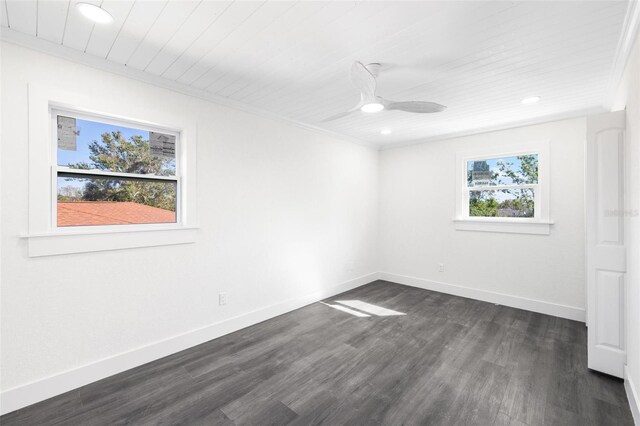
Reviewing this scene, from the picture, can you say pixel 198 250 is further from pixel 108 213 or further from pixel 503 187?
pixel 503 187

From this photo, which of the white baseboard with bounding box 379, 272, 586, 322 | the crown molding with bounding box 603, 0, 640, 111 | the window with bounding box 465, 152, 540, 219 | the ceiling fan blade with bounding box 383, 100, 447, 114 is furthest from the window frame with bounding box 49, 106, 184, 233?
the window with bounding box 465, 152, 540, 219

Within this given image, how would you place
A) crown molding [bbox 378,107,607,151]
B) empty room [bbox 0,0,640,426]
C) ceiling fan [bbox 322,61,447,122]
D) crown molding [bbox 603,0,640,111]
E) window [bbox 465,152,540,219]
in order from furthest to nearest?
window [bbox 465,152,540,219], crown molding [bbox 378,107,607,151], ceiling fan [bbox 322,61,447,122], empty room [bbox 0,0,640,426], crown molding [bbox 603,0,640,111]

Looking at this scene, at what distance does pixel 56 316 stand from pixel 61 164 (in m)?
→ 1.14

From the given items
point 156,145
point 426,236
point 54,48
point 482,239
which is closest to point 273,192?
point 156,145

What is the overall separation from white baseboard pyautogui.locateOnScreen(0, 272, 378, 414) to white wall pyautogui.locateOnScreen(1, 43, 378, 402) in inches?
1.8

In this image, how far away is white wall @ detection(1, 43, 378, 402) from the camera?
1996 mm

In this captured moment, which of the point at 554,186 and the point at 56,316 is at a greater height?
the point at 554,186

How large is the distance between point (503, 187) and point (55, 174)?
4.98 metres

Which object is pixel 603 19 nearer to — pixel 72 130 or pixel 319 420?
pixel 319 420

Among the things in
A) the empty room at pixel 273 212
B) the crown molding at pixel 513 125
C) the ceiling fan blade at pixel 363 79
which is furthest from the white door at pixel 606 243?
the ceiling fan blade at pixel 363 79

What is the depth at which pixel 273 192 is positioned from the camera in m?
3.63

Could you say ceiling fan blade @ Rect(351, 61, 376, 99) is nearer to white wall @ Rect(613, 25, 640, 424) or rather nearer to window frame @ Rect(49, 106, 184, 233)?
white wall @ Rect(613, 25, 640, 424)

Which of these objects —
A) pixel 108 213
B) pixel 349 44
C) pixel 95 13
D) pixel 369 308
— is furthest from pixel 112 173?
pixel 369 308

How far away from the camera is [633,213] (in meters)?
1.94
